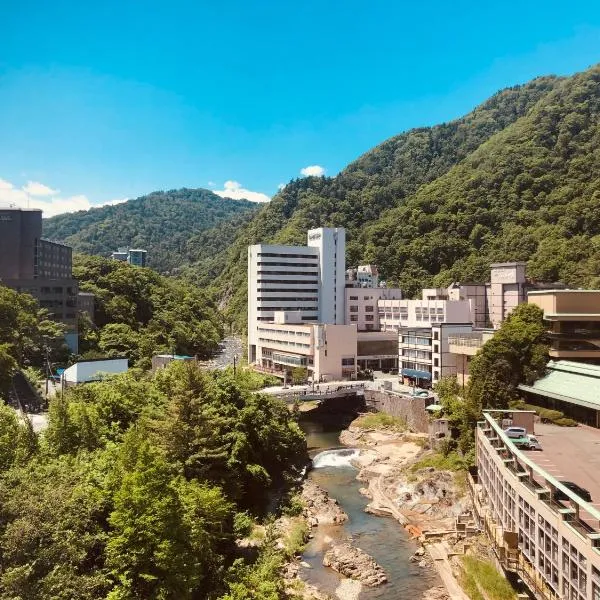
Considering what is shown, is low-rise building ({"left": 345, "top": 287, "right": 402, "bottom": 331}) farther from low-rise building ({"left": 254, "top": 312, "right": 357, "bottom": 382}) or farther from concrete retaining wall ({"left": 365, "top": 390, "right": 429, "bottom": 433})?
concrete retaining wall ({"left": 365, "top": 390, "right": 429, "bottom": 433})

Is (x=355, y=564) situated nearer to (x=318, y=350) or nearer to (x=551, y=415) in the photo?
(x=551, y=415)

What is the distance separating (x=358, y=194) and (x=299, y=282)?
8350cm

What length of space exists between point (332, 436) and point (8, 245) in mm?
59865

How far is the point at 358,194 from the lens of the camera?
556 feet

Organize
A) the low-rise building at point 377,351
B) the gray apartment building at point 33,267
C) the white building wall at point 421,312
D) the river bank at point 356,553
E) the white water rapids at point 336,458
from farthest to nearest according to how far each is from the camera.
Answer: the low-rise building at point 377,351 → the gray apartment building at point 33,267 → the white building wall at point 421,312 → the white water rapids at point 336,458 → the river bank at point 356,553

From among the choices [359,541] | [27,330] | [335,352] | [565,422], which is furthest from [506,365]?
[27,330]

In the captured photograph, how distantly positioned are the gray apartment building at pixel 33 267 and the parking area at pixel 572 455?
Answer: 64.6m

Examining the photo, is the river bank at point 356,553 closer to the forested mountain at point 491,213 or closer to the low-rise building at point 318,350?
the low-rise building at point 318,350

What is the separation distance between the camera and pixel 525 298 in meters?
62.5

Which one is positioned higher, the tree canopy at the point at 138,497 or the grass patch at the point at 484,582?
the tree canopy at the point at 138,497

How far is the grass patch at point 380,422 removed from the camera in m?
55.7

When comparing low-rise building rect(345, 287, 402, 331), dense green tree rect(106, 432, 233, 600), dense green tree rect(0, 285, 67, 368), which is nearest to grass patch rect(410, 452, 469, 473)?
dense green tree rect(106, 432, 233, 600)

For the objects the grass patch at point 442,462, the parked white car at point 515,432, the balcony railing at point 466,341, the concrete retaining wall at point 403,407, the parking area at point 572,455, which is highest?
the balcony railing at point 466,341

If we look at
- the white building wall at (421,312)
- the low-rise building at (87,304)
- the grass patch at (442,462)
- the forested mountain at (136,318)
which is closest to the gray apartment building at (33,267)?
the forested mountain at (136,318)
